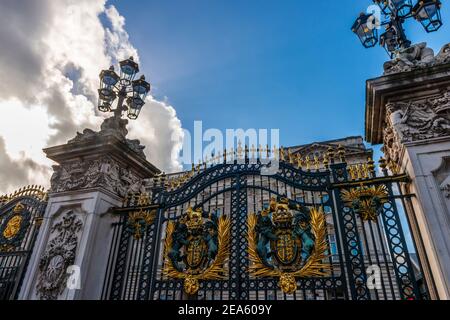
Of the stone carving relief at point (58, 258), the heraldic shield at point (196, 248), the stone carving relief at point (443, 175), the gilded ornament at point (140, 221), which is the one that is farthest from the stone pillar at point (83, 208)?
the stone carving relief at point (443, 175)

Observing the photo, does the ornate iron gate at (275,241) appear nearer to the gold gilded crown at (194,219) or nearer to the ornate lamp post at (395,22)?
the gold gilded crown at (194,219)

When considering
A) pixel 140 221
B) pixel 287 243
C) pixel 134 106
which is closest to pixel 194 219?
pixel 140 221

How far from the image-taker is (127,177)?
6945 millimetres

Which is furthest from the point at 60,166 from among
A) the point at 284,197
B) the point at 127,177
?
the point at 284,197

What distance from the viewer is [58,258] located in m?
5.83

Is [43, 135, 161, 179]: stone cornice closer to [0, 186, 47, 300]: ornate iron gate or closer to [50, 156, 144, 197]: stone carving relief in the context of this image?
[50, 156, 144, 197]: stone carving relief

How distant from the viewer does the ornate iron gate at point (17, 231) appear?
6578 millimetres

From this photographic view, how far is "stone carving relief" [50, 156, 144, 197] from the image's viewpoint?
20.8 ft

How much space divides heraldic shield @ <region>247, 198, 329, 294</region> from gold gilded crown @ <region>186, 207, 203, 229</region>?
99 cm

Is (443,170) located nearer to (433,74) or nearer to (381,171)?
(381,171)

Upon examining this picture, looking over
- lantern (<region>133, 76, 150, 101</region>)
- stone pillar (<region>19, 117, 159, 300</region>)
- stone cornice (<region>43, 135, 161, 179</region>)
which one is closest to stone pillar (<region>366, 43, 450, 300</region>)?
lantern (<region>133, 76, 150, 101</region>)

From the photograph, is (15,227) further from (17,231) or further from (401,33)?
(401,33)

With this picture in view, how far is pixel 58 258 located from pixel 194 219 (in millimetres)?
2725
